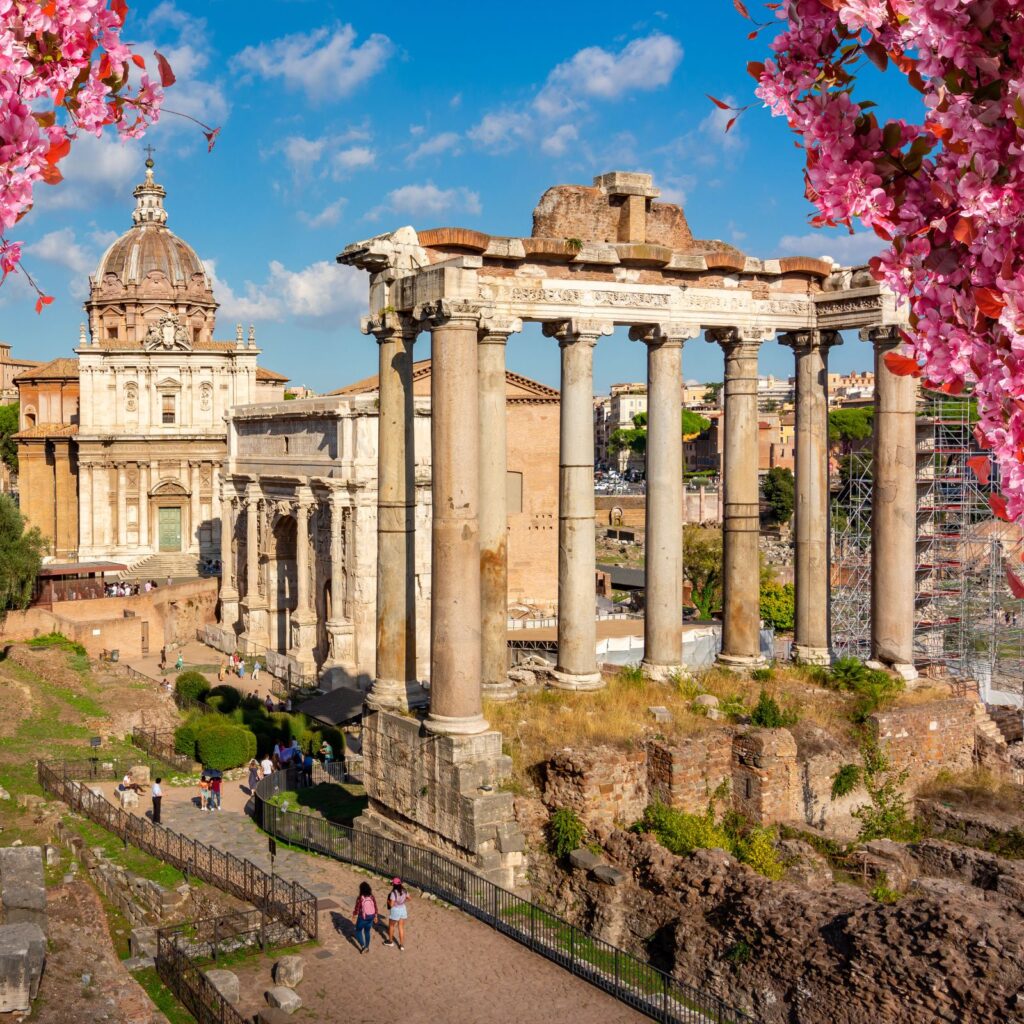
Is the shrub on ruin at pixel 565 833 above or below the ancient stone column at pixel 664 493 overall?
below

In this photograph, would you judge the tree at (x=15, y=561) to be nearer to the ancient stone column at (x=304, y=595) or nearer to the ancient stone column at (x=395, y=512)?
the ancient stone column at (x=304, y=595)

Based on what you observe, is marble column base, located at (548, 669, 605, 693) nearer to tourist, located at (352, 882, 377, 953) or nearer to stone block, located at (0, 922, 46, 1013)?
tourist, located at (352, 882, 377, 953)

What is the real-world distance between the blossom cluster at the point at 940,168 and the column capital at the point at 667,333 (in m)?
12.0

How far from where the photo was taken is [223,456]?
53.5 m

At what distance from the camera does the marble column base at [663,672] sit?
16.8 metres

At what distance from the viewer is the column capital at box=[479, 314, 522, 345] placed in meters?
15.3

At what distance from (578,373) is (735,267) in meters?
3.11

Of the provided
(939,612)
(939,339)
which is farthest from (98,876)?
(939,612)

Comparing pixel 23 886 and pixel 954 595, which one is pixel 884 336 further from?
pixel 954 595

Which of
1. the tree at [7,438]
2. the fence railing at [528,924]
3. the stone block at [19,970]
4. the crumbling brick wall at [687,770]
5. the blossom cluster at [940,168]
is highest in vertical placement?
the tree at [7,438]

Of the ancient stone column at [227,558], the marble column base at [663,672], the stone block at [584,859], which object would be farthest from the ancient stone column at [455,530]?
the ancient stone column at [227,558]

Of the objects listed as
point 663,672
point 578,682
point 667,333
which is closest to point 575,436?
point 667,333

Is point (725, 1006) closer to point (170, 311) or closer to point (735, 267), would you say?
point (735, 267)

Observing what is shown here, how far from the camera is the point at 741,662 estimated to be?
17.5 metres
